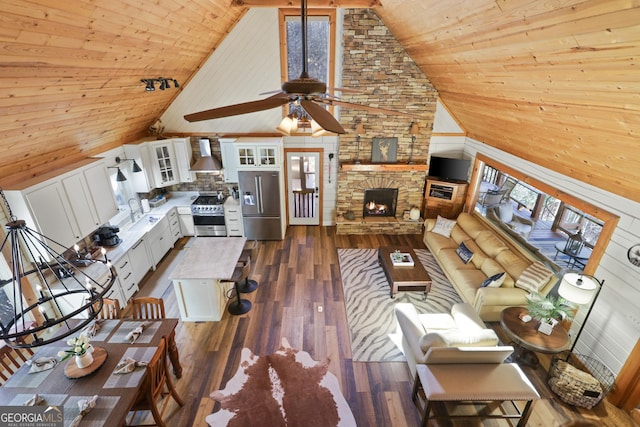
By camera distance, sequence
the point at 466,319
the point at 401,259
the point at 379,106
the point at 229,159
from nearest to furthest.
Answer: the point at 466,319
the point at 401,259
the point at 379,106
the point at 229,159

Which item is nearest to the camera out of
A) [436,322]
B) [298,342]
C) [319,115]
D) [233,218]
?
[319,115]

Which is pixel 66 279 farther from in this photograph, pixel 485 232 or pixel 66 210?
pixel 485 232

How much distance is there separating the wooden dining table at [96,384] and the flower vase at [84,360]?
10cm

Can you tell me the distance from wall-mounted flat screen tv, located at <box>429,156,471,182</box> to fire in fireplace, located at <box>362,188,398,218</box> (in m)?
1.02

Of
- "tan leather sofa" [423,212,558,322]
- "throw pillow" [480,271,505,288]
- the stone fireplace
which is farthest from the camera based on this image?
the stone fireplace

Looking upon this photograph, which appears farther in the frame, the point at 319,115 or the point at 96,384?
the point at 96,384

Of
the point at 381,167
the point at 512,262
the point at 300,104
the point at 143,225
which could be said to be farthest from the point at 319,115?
the point at 143,225

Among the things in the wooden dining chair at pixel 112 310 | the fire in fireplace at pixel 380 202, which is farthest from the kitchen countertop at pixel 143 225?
the fire in fireplace at pixel 380 202

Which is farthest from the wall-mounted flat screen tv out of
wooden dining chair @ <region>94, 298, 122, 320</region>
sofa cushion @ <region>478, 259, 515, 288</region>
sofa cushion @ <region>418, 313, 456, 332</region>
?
wooden dining chair @ <region>94, 298, 122, 320</region>

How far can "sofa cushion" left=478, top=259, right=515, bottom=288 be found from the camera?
473 cm

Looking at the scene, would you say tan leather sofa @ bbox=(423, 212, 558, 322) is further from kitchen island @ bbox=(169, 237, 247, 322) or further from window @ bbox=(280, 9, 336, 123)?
window @ bbox=(280, 9, 336, 123)

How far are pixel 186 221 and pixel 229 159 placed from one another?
1.73 m

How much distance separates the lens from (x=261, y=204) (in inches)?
269

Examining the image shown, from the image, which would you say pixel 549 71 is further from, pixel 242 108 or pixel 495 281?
pixel 495 281
